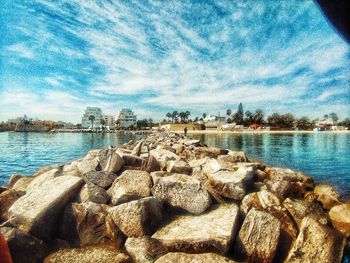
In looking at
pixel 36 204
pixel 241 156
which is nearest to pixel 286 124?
pixel 241 156

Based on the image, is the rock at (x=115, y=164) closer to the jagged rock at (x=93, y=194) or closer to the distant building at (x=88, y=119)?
the jagged rock at (x=93, y=194)

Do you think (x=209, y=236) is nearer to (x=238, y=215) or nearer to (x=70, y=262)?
(x=238, y=215)

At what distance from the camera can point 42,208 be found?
4.17 metres

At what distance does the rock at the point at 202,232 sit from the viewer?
3.68 metres

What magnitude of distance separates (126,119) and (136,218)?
14928cm

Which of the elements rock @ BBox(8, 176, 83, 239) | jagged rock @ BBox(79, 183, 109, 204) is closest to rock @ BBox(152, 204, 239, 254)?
jagged rock @ BBox(79, 183, 109, 204)

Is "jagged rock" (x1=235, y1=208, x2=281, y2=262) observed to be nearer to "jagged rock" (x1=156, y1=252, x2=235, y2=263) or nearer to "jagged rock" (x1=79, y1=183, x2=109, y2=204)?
"jagged rock" (x1=156, y1=252, x2=235, y2=263)

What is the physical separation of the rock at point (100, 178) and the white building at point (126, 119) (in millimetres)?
141916

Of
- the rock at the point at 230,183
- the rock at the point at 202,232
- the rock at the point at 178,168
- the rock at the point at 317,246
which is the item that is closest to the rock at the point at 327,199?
the rock at the point at 230,183

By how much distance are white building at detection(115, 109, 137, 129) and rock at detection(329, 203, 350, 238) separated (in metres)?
143

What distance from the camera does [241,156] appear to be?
9953 mm

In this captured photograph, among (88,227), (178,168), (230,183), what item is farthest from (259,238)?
(178,168)

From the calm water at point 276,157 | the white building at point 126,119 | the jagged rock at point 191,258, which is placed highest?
the white building at point 126,119

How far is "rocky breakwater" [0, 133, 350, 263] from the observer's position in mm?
3576
